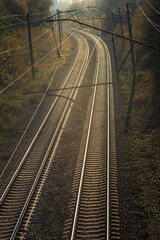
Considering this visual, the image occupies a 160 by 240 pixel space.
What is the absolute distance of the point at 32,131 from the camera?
1695cm

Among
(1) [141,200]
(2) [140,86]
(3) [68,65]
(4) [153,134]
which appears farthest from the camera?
(3) [68,65]

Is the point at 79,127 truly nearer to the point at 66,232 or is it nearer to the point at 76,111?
the point at 76,111

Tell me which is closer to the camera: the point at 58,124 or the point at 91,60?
the point at 58,124

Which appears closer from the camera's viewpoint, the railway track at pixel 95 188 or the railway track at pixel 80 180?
the railway track at pixel 95 188

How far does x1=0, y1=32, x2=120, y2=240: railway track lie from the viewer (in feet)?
29.0

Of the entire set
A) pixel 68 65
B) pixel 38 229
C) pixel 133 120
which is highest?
pixel 68 65

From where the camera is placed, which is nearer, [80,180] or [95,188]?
[95,188]

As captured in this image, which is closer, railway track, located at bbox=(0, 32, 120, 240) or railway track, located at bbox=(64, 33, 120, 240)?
railway track, located at bbox=(64, 33, 120, 240)

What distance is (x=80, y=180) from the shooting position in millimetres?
11195

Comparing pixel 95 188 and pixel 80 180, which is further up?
pixel 80 180

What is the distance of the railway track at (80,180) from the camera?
8852 mm

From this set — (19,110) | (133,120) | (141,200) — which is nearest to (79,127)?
(133,120)

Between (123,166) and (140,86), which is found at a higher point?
(140,86)

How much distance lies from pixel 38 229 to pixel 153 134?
379 inches
